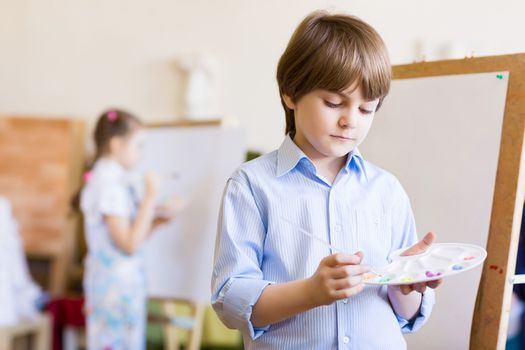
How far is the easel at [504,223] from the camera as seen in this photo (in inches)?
49.9

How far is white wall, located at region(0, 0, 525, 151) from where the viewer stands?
310 cm

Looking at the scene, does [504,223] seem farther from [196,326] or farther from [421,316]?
[196,326]

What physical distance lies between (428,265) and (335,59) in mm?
328

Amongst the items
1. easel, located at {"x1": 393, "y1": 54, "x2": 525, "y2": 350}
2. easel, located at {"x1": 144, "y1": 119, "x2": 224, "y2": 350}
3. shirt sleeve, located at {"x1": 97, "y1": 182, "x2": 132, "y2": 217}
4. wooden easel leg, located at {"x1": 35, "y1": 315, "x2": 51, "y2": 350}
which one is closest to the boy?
easel, located at {"x1": 393, "y1": 54, "x2": 525, "y2": 350}

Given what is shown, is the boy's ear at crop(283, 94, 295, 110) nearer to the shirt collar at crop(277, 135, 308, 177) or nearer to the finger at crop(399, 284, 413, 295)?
the shirt collar at crop(277, 135, 308, 177)

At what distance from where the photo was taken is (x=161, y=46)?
3.92 metres

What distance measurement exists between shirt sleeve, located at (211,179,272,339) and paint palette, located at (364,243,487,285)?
6.6 inches

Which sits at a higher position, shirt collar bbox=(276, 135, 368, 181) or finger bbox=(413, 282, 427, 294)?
shirt collar bbox=(276, 135, 368, 181)

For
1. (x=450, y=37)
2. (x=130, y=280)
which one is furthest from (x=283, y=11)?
(x=130, y=280)

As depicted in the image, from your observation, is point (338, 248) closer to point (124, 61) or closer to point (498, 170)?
point (498, 170)

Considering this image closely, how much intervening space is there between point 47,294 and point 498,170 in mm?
2991

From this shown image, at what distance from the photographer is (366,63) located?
1.05 m

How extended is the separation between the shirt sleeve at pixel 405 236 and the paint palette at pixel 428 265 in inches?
3.1

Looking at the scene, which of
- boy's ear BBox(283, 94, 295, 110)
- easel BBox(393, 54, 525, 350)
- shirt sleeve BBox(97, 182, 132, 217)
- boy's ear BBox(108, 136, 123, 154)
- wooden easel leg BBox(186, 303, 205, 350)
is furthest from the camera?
wooden easel leg BBox(186, 303, 205, 350)
